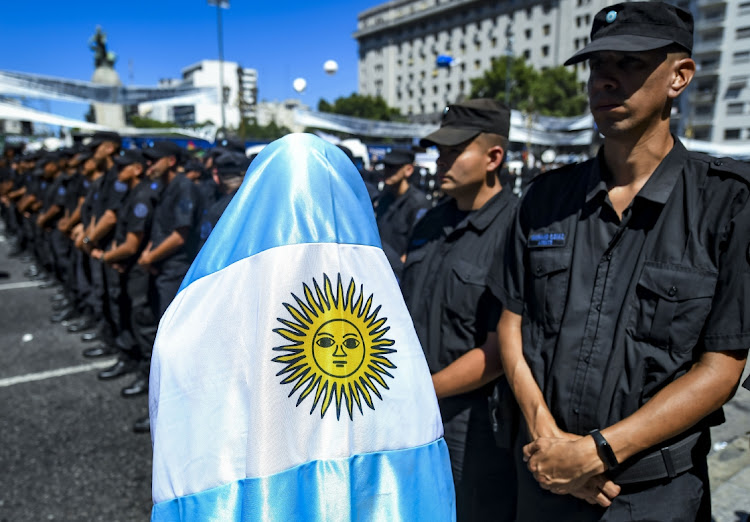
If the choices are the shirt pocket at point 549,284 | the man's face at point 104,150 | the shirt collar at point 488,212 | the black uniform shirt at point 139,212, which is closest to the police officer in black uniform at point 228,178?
the black uniform shirt at point 139,212

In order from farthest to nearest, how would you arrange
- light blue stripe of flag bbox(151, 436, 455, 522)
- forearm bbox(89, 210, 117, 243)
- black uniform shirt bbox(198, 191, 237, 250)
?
forearm bbox(89, 210, 117, 243) < black uniform shirt bbox(198, 191, 237, 250) < light blue stripe of flag bbox(151, 436, 455, 522)

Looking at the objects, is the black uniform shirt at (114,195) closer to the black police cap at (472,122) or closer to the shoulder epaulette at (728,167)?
the black police cap at (472,122)

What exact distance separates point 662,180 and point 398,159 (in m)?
4.32

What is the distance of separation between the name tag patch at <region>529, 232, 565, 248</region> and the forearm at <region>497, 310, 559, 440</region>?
25 cm

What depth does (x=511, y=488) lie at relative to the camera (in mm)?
2166

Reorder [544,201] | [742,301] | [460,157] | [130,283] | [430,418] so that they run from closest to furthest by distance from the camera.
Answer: [430,418] → [742,301] → [544,201] → [460,157] → [130,283]

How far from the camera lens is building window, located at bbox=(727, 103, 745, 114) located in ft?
171

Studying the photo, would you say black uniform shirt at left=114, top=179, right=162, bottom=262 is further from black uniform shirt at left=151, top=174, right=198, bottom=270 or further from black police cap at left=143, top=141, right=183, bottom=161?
black police cap at left=143, top=141, right=183, bottom=161

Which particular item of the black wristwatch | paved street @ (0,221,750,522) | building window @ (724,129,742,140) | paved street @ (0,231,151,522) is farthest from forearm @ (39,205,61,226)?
building window @ (724,129,742,140)

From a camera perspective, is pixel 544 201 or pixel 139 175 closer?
pixel 544 201

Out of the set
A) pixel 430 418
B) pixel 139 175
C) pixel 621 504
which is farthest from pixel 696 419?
pixel 139 175

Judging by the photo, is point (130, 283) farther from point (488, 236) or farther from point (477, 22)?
point (477, 22)

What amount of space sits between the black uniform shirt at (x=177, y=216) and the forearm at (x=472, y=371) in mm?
3197

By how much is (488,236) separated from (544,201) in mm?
525
